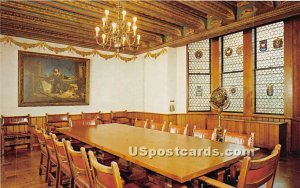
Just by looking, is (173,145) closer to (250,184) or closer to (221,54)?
(250,184)

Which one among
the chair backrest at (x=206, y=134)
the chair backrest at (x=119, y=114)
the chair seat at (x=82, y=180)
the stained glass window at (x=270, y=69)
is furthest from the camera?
the chair backrest at (x=119, y=114)

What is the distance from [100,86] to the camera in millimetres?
6793

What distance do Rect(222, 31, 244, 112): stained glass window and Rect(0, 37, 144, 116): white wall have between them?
9.23 feet

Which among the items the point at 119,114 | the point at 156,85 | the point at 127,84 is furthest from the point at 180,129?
the point at 127,84

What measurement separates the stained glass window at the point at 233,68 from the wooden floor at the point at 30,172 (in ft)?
6.27

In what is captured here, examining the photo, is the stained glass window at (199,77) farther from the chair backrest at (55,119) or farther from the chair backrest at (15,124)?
the chair backrest at (15,124)

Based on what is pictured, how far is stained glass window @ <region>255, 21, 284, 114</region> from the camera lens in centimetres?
514

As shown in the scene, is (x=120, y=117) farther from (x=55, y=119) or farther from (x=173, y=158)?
(x=173, y=158)

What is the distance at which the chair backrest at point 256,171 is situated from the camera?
1409 millimetres

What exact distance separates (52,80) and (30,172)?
9.31ft

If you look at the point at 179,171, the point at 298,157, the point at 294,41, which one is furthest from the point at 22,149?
the point at 294,41

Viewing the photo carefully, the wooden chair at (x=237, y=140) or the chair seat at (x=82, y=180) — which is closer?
the chair seat at (x=82, y=180)

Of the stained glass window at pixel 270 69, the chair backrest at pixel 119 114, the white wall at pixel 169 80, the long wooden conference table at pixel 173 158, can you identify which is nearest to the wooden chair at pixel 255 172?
the long wooden conference table at pixel 173 158

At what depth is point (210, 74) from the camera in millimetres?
6488
